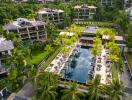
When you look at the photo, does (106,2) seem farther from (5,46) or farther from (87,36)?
(5,46)

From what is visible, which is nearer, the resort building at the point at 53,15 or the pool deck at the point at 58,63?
the pool deck at the point at 58,63

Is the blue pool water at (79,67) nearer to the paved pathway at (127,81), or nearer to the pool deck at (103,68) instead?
the pool deck at (103,68)

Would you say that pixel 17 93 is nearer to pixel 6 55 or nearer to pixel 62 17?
pixel 6 55

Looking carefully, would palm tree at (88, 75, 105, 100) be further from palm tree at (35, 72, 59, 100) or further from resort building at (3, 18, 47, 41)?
resort building at (3, 18, 47, 41)

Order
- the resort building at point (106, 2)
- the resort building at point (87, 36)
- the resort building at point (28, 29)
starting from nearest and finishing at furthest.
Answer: the resort building at point (28, 29), the resort building at point (87, 36), the resort building at point (106, 2)

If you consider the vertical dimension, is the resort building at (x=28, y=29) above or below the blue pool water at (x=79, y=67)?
above

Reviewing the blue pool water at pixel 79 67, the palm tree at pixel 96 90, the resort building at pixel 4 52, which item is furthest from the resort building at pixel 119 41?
the resort building at pixel 4 52
